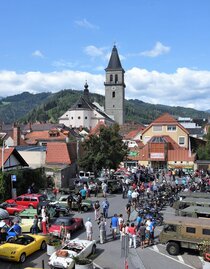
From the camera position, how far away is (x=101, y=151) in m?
41.7

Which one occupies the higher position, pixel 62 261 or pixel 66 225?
pixel 66 225

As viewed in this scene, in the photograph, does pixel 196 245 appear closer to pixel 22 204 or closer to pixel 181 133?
pixel 22 204

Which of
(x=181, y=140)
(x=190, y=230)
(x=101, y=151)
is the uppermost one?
(x=181, y=140)

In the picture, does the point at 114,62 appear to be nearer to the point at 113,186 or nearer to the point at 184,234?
the point at 113,186

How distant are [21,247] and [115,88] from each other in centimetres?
11932

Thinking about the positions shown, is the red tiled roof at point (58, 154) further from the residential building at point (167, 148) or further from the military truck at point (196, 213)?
the residential building at point (167, 148)

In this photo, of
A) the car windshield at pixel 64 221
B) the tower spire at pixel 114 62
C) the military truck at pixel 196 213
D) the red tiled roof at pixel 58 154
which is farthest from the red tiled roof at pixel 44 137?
the tower spire at pixel 114 62

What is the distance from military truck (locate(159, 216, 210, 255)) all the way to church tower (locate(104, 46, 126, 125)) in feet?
380

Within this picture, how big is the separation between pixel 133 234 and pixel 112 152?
74.0 ft

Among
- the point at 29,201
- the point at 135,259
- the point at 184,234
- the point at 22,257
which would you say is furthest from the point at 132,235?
the point at 29,201

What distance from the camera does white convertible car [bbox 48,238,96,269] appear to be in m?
15.5

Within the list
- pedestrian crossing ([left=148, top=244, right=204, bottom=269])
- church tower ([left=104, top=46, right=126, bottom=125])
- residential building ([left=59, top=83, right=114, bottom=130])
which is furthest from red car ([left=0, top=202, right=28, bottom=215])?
church tower ([left=104, top=46, right=126, bottom=125])

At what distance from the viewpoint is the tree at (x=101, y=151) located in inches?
1637

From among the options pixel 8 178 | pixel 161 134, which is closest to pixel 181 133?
pixel 161 134
